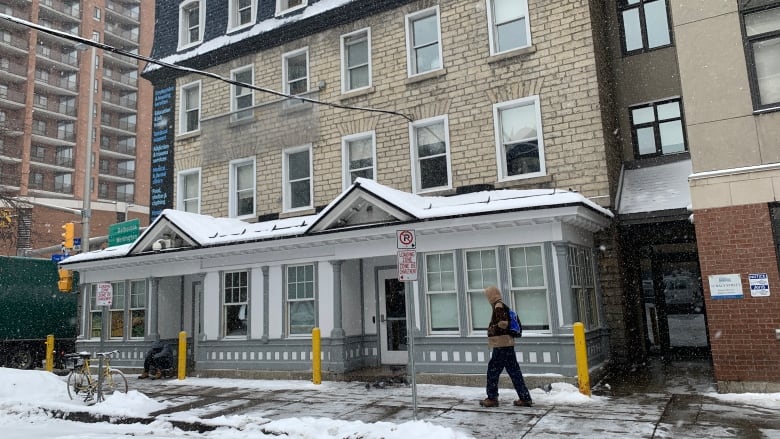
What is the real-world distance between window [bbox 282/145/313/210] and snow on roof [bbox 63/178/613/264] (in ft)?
2.34

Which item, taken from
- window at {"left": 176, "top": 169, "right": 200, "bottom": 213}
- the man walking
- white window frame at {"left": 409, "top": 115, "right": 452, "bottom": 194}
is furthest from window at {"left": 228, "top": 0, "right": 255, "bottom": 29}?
the man walking

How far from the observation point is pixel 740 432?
6.95 m

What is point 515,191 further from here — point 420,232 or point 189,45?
point 189,45

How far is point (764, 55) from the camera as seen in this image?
939 centimetres

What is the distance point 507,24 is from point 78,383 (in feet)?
39.4

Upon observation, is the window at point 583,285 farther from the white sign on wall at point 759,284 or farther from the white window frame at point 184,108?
the white window frame at point 184,108

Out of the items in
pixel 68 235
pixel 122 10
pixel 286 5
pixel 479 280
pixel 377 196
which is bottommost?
pixel 479 280

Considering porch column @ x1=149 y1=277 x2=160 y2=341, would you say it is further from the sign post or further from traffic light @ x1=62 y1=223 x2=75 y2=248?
the sign post

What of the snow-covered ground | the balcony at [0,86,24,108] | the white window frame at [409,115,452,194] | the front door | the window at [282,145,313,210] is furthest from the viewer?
the balcony at [0,86,24,108]

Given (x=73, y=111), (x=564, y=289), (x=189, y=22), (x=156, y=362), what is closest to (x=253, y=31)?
(x=189, y=22)

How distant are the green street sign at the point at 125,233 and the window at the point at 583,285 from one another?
12962 mm

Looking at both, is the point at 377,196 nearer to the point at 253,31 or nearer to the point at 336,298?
the point at 336,298

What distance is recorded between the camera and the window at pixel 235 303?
14461mm

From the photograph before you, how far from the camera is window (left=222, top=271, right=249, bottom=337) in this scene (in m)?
14.5
